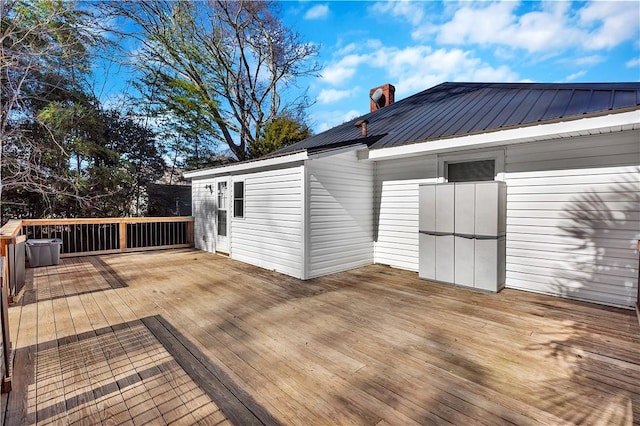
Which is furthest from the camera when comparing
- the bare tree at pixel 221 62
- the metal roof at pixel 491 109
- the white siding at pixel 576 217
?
the bare tree at pixel 221 62

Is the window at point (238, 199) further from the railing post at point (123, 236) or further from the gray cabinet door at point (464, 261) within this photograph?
the gray cabinet door at point (464, 261)

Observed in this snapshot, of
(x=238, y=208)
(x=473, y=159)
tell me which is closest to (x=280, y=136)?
(x=238, y=208)

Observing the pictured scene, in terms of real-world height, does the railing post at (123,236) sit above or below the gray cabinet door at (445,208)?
below

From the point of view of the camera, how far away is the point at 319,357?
8.39ft

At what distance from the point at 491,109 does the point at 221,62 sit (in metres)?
12.6

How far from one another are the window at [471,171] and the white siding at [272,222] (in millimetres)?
2702

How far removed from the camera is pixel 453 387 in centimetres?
212

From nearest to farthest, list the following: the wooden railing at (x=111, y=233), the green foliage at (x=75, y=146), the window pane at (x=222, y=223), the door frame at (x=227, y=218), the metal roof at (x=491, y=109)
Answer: the metal roof at (x=491, y=109), the green foliage at (x=75, y=146), the wooden railing at (x=111, y=233), the door frame at (x=227, y=218), the window pane at (x=222, y=223)

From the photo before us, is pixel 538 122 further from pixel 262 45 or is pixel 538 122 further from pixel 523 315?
pixel 262 45

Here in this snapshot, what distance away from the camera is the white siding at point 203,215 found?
8.07m

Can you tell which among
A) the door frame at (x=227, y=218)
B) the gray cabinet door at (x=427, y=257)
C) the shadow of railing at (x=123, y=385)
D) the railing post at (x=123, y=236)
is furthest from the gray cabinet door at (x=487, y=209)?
the railing post at (x=123, y=236)

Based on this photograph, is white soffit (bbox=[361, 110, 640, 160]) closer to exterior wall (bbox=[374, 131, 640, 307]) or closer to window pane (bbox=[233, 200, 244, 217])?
exterior wall (bbox=[374, 131, 640, 307])

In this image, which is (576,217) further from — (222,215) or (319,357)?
(222,215)

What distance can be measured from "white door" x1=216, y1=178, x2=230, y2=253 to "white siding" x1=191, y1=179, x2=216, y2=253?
0.23 meters
